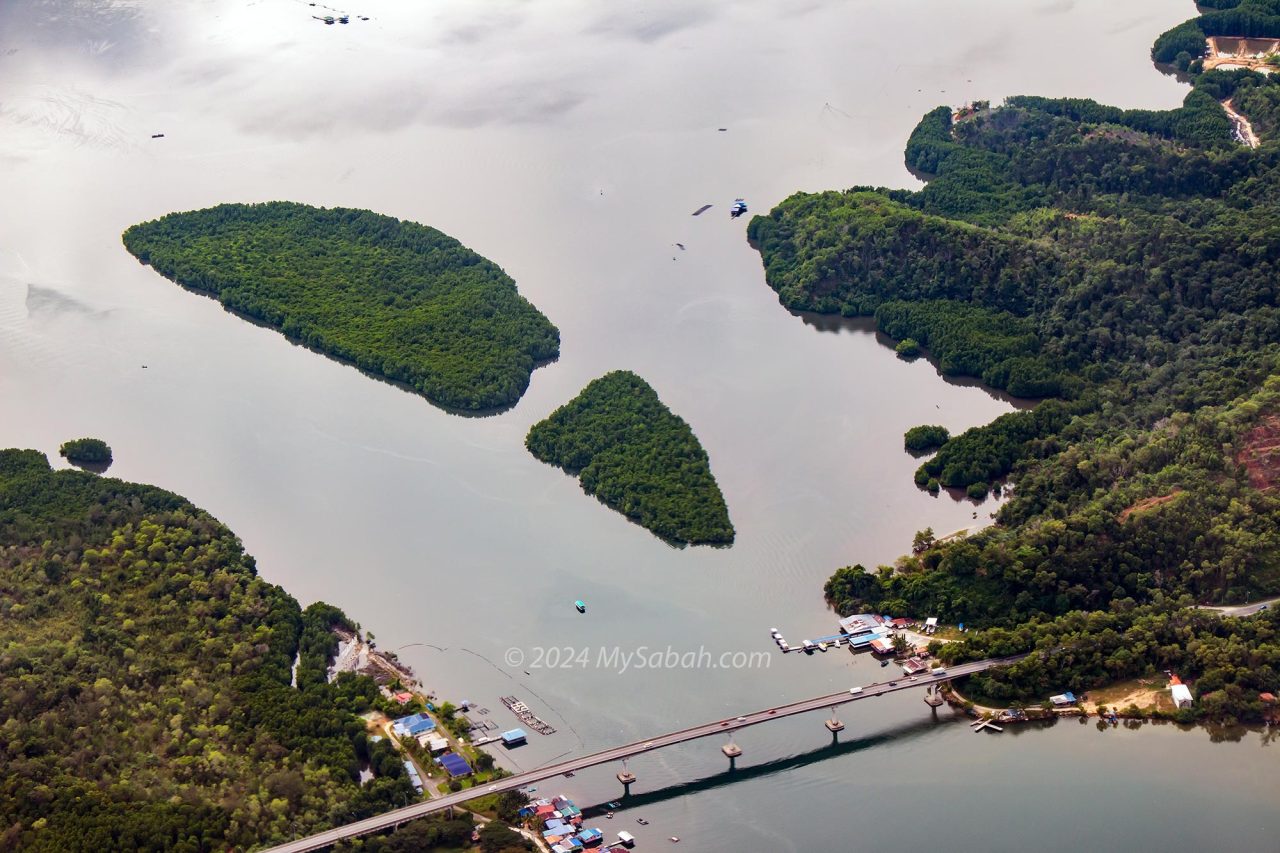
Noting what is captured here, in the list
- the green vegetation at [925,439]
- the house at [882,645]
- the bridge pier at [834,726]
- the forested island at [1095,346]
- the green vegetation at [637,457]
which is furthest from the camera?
the green vegetation at [925,439]

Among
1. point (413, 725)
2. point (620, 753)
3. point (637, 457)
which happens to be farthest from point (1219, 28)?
point (413, 725)

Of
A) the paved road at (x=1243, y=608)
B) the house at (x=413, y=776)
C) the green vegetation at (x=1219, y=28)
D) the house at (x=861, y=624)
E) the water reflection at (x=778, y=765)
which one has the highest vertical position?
the green vegetation at (x=1219, y=28)

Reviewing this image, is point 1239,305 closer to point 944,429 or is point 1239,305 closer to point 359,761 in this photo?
point 944,429

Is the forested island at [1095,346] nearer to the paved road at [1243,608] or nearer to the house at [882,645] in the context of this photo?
the paved road at [1243,608]

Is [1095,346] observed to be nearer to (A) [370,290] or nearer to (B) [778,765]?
(B) [778,765]

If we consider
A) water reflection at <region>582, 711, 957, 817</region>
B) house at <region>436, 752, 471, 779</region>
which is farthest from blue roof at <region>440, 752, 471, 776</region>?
water reflection at <region>582, 711, 957, 817</region>

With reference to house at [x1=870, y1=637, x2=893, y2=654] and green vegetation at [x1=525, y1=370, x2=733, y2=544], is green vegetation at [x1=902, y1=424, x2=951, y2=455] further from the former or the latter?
house at [x1=870, y1=637, x2=893, y2=654]

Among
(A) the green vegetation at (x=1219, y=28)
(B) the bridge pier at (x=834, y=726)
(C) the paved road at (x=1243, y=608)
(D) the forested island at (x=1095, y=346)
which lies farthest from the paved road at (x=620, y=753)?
(A) the green vegetation at (x=1219, y=28)
